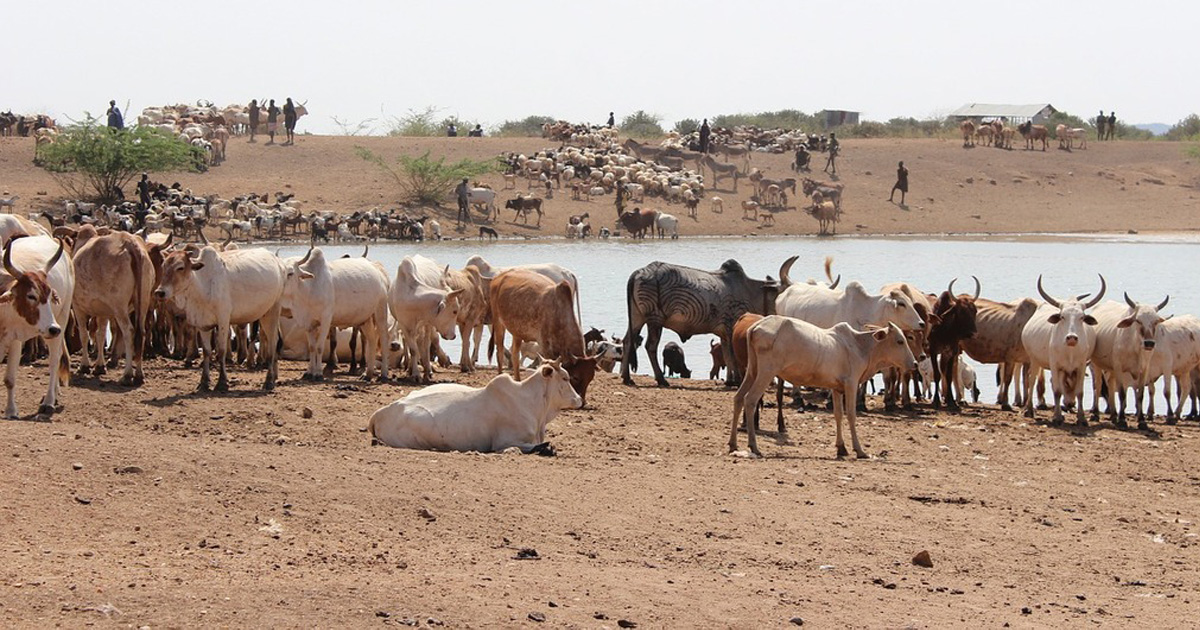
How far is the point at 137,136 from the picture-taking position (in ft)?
156

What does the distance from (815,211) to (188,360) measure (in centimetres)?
3600

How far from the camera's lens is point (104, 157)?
46344mm

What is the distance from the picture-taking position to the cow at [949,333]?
17391 mm

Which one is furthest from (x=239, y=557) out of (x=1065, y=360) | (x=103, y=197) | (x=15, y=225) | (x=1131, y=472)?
(x=103, y=197)

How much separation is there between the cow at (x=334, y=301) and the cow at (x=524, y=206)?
30.9 metres

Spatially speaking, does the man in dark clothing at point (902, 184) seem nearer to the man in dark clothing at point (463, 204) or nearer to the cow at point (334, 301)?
the man in dark clothing at point (463, 204)

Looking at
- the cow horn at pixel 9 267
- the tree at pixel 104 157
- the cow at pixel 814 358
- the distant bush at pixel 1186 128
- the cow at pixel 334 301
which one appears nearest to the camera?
the cow horn at pixel 9 267

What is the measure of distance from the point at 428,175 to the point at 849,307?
1401 inches

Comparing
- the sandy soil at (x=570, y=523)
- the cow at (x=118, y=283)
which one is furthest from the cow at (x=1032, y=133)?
the cow at (x=118, y=283)

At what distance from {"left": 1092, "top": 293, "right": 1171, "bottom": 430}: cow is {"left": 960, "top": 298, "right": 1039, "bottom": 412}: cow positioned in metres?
1.16

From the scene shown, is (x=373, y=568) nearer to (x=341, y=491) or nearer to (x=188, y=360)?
(x=341, y=491)

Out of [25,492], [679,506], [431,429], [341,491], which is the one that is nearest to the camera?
[25,492]

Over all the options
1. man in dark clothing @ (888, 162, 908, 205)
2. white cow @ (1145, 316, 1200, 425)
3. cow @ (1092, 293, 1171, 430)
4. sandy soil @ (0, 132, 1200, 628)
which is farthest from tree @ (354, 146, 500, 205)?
sandy soil @ (0, 132, 1200, 628)

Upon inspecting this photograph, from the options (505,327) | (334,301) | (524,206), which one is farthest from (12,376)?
(524,206)
